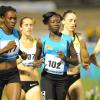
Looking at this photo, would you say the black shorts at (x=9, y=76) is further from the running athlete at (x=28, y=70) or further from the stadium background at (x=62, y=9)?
the stadium background at (x=62, y=9)

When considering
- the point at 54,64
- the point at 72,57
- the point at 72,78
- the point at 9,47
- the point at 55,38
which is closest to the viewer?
the point at 9,47

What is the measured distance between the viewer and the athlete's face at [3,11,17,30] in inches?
410

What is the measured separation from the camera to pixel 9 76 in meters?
10.4

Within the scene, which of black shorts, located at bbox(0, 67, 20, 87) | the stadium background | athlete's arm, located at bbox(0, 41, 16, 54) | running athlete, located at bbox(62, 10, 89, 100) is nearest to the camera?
athlete's arm, located at bbox(0, 41, 16, 54)

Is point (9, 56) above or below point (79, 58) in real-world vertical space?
above

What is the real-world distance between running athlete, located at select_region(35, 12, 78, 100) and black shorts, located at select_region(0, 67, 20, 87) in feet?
2.14

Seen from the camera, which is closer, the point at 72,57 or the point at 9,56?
the point at 9,56

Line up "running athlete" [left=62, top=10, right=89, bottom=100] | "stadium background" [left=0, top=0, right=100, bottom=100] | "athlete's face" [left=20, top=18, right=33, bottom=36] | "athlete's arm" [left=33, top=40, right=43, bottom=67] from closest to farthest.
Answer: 1. "athlete's arm" [left=33, top=40, right=43, bottom=67]
2. "running athlete" [left=62, top=10, right=89, bottom=100]
3. "athlete's face" [left=20, top=18, right=33, bottom=36]
4. "stadium background" [left=0, top=0, right=100, bottom=100]

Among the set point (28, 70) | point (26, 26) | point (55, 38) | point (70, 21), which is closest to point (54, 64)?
point (55, 38)

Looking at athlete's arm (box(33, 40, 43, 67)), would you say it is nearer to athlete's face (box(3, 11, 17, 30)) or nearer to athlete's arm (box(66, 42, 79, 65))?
athlete's arm (box(66, 42, 79, 65))

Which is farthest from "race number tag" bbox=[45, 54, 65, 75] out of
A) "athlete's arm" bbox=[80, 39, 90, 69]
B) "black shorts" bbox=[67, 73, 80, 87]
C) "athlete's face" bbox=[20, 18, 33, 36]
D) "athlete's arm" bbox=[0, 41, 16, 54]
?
"athlete's face" bbox=[20, 18, 33, 36]

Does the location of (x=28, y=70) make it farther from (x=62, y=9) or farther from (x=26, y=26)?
(x=62, y=9)

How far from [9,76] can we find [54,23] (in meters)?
1.17

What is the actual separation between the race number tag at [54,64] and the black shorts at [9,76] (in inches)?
24.9
